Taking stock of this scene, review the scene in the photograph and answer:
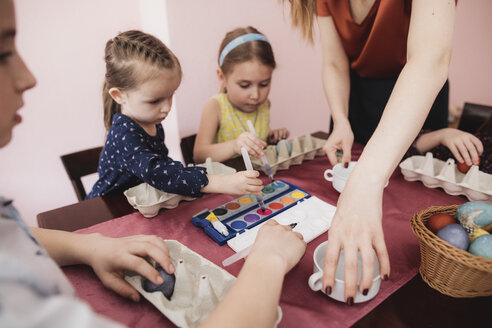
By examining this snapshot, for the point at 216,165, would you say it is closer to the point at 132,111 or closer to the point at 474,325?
the point at 132,111

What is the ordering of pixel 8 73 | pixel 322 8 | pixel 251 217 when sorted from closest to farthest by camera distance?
pixel 8 73, pixel 251 217, pixel 322 8

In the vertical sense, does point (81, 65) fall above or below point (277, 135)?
above

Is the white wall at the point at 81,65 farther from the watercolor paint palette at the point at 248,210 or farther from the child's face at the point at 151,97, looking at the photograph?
the watercolor paint palette at the point at 248,210

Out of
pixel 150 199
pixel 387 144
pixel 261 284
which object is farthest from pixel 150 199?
pixel 387 144

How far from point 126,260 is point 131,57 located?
25.8 inches

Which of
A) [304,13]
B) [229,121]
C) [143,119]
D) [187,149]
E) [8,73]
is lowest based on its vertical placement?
[187,149]

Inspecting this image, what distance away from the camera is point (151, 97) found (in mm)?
923

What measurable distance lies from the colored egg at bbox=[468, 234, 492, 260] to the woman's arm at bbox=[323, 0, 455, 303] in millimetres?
157

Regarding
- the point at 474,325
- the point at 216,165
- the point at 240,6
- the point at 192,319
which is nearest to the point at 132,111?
the point at 216,165

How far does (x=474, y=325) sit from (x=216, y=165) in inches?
28.7

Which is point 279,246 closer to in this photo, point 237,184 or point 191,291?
point 191,291

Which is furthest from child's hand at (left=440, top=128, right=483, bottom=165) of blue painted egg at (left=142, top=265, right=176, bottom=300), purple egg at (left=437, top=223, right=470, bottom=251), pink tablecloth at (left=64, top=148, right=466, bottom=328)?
blue painted egg at (left=142, top=265, right=176, bottom=300)

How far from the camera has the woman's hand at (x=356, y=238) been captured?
0.45 meters

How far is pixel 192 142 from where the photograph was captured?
145cm
